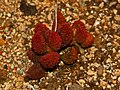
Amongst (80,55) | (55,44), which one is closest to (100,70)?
(80,55)

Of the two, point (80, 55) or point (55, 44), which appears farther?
point (80, 55)

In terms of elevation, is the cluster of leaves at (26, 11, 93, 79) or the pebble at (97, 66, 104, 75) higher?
the cluster of leaves at (26, 11, 93, 79)

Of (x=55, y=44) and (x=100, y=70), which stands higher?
(x=55, y=44)

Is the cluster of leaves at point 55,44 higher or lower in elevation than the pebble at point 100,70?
higher

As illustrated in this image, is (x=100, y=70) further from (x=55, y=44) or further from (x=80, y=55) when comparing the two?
(x=55, y=44)

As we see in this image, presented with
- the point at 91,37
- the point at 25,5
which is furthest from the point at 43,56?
the point at 25,5
